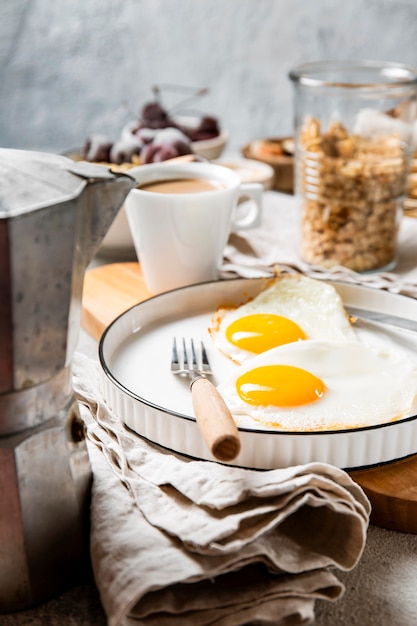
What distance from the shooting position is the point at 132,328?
1.00m

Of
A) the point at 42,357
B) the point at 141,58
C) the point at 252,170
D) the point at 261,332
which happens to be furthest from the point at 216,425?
the point at 141,58

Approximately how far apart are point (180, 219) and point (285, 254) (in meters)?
0.29

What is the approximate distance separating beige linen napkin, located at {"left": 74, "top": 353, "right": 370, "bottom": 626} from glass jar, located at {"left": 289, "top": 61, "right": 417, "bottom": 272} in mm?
686

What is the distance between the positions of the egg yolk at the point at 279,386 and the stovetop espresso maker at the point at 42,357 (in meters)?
0.21

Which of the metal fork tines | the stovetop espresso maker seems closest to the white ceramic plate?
the metal fork tines

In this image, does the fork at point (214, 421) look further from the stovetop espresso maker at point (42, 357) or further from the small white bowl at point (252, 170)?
the small white bowl at point (252, 170)

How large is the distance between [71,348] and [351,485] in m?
0.26

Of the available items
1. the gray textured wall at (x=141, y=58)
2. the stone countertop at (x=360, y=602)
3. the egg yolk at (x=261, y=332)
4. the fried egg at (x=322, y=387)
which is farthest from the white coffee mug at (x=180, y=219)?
the gray textured wall at (x=141, y=58)

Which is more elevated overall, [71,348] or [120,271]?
[71,348]

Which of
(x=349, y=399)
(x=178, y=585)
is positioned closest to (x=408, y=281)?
(x=349, y=399)

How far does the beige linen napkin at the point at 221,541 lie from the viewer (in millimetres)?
592

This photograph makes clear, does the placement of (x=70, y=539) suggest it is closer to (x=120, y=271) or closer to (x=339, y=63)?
(x=120, y=271)

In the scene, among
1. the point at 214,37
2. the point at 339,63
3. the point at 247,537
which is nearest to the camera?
the point at 247,537

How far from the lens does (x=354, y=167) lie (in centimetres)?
126
